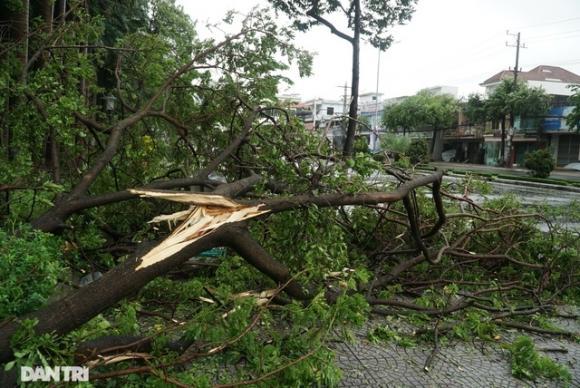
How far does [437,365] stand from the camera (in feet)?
10.3

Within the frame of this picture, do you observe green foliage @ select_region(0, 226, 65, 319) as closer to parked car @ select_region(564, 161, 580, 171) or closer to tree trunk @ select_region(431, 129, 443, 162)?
parked car @ select_region(564, 161, 580, 171)

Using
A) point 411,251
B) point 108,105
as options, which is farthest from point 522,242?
point 108,105

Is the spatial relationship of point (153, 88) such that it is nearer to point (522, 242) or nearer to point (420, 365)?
point (420, 365)

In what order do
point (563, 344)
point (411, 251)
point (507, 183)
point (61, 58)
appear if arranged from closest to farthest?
point (563, 344) < point (61, 58) < point (411, 251) < point (507, 183)

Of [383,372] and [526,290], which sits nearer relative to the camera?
[383,372]

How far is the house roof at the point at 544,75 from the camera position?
4469cm

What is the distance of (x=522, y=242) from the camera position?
5066 millimetres

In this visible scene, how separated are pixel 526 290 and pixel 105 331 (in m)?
3.96

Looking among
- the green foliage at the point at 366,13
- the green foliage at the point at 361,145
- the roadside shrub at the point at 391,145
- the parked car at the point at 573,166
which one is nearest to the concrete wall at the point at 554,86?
the parked car at the point at 573,166

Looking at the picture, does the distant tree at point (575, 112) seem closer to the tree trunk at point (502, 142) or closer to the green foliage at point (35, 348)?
the tree trunk at point (502, 142)

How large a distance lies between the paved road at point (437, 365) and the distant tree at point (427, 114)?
39964 millimetres

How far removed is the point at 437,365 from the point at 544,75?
51877 millimetres

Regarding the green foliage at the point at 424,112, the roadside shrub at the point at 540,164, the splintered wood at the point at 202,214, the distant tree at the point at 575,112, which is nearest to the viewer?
the splintered wood at the point at 202,214

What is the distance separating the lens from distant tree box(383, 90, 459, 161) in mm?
41250
